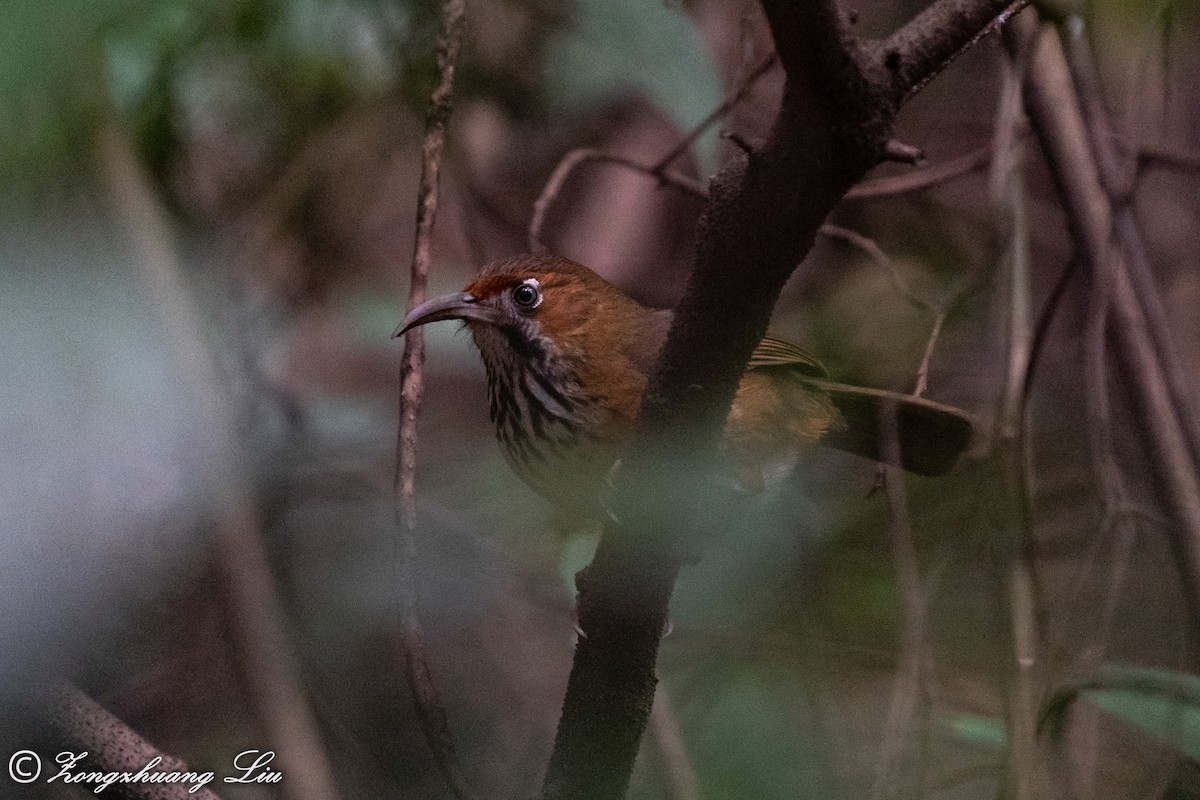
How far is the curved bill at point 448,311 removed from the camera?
2010 mm

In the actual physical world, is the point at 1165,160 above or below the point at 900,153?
below

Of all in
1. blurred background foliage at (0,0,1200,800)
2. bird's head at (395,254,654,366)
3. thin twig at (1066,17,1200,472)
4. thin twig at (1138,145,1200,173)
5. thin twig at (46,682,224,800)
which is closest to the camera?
thin twig at (46,682,224,800)

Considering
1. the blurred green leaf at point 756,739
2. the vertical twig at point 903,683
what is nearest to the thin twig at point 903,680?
the vertical twig at point 903,683

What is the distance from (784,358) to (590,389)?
37 cm

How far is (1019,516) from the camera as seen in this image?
2281mm

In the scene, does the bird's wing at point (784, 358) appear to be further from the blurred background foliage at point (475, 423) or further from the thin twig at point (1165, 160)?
the thin twig at point (1165, 160)

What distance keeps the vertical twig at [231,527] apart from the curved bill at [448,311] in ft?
1.32

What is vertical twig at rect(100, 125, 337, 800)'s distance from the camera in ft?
7.29

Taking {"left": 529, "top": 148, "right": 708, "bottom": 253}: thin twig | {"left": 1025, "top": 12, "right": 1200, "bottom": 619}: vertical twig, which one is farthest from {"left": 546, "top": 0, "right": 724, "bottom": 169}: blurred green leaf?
{"left": 1025, "top": 12, "right": 1200, "bottom": 619}: vertical twig

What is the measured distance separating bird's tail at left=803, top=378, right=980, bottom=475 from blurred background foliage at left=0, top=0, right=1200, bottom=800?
9 centimetres

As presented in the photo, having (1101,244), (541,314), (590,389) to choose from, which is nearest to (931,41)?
(590,389)

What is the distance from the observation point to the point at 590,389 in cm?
222

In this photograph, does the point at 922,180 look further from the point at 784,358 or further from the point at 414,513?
the point at 414,513

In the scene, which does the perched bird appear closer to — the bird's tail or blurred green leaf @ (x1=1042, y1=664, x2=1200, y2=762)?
the bird's tail
